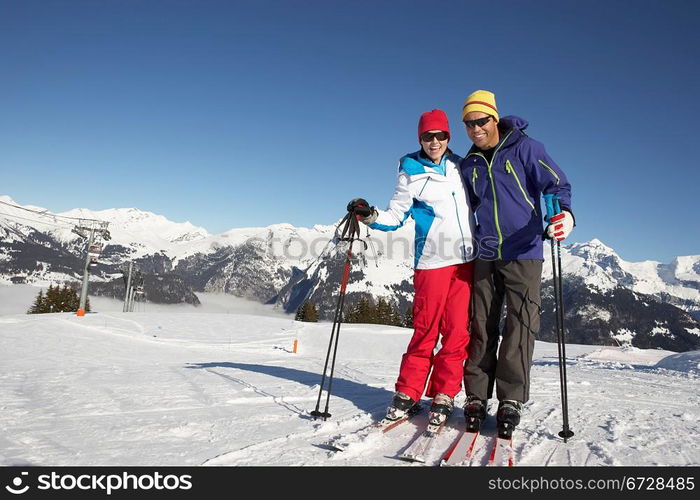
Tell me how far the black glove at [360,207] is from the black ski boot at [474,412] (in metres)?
1.87

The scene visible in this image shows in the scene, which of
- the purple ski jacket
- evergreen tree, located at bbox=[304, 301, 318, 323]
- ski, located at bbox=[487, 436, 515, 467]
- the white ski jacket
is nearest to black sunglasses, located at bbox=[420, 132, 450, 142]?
the white ski jacket

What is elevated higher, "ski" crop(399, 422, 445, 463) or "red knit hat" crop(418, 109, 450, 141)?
"red knit hat" crop(418, 109, 450, 141)

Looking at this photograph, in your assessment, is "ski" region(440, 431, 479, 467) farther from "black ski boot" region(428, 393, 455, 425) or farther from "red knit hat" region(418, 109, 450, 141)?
"red knit hat" region(418, 109, 450, 141)

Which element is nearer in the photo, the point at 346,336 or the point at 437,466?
the point at 437,466

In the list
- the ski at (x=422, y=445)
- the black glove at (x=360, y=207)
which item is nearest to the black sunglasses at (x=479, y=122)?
the black glove at (x=360, y=207)

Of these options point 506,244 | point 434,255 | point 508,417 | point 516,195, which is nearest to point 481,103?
point 516,195

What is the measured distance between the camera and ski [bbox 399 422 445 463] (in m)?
2.56

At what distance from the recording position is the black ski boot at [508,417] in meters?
3.09

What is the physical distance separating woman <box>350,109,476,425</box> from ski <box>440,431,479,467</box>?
485mm

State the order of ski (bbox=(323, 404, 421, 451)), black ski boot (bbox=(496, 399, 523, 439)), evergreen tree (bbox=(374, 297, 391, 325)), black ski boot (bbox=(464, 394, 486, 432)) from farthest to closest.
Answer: evergreen tree (bbox=(374, 297, 391, 325)) → black ski boot (bbox=(464, 394, 486, 432)) → black ski boot (bbox=(496, 399, 523, 439)) → ski (bbox=(323, 404, 421, 451))
